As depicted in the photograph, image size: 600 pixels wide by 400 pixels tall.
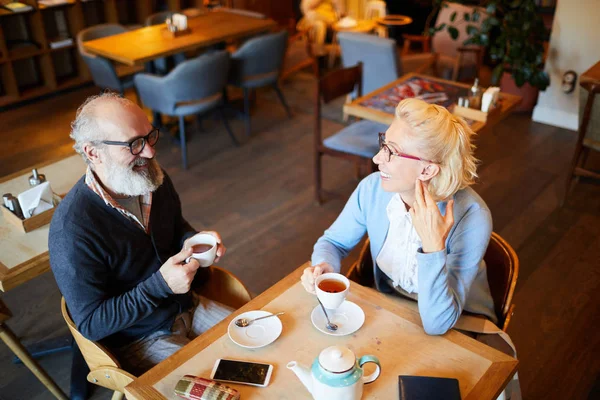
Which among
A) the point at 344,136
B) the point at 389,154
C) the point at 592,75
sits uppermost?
the point at 389,154

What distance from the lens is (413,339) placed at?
1.52m

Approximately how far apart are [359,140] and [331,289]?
1.96 metres

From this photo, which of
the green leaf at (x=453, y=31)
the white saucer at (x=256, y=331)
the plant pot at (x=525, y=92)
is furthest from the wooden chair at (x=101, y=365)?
the plant pot at (x=525, y=92)

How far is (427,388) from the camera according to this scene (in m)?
1.33

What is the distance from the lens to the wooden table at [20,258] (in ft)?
6.08

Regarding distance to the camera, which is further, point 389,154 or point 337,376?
point 389,154

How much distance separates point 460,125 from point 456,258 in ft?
1.28

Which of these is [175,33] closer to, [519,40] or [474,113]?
[474,113]

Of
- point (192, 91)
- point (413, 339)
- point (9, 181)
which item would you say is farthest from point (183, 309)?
point (192, 91)

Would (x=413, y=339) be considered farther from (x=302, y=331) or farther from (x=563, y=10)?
(x=563, y=10)

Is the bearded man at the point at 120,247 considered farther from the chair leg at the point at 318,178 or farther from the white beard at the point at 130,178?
the chair leg at the point at 318,178

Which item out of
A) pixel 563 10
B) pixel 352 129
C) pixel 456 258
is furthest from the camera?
pixel 563 10

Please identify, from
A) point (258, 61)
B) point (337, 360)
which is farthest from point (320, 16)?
point (337, 360)

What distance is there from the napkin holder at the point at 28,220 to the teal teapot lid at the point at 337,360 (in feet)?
4.41
